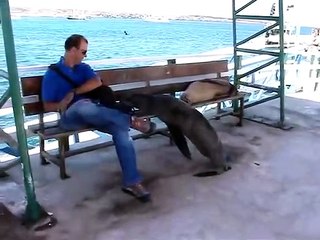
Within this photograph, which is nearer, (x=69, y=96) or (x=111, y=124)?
(x=111, y=124)

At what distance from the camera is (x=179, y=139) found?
3748mm

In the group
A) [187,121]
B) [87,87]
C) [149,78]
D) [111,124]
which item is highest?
[87,87]

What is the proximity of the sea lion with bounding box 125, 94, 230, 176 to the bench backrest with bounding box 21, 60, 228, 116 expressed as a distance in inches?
17.7

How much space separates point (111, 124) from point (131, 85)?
112 cm

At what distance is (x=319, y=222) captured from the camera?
104 inches

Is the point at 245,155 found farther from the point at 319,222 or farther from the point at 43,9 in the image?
the point at 43,9

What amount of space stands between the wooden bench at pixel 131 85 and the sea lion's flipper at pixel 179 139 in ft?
1.52

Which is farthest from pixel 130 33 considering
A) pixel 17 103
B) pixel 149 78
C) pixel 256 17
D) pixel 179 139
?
pixel 17 103

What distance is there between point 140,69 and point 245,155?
1.30 m

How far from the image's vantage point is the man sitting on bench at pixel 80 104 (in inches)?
121

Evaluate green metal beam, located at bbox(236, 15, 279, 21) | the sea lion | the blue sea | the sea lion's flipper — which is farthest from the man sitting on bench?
the blue sea

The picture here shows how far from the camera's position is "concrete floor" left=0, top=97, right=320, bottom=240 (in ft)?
8.46

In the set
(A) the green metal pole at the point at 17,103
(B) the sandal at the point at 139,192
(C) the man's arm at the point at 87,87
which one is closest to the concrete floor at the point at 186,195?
(B) the sandal at the point at 139,192

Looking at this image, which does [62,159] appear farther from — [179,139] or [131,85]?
[131,85]
